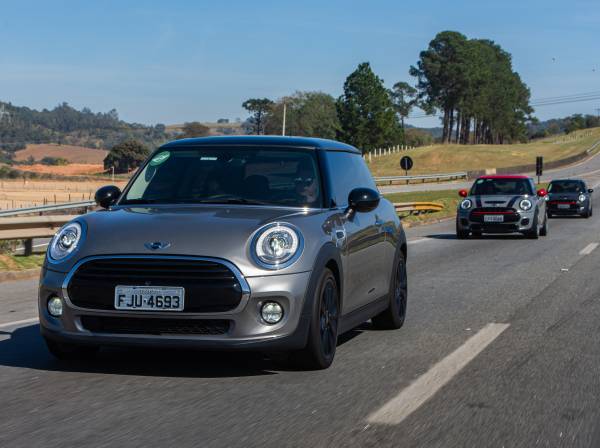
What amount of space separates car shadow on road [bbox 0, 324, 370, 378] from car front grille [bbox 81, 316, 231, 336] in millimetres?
420

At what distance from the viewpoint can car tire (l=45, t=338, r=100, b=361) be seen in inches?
265

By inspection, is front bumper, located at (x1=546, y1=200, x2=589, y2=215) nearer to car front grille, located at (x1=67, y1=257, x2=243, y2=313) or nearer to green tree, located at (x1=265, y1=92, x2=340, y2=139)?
car front grille, located at (x1=67, y1=257, x2=243, y2=313)

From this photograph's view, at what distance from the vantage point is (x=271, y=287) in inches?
241

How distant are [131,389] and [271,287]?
1031 mm

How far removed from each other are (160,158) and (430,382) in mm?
2743

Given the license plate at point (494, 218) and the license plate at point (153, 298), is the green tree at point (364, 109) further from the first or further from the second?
the license plate at point (153, 298)

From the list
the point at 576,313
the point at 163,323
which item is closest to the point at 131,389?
the point at 163,323

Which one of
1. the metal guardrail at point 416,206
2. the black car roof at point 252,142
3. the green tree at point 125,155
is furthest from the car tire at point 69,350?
the green tree at point 125,155

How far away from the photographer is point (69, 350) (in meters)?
6.80

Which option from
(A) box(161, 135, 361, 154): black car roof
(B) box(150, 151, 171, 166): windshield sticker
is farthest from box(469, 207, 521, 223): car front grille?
(B) box(150, 151, 171, 166): windshield sticker

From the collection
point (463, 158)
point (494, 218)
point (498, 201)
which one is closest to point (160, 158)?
point (494, 218)

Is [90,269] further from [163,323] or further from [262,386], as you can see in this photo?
[262,386]

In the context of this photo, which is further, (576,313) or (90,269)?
(576,313)

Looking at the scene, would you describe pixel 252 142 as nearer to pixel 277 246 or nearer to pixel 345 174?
pixel 345 174
